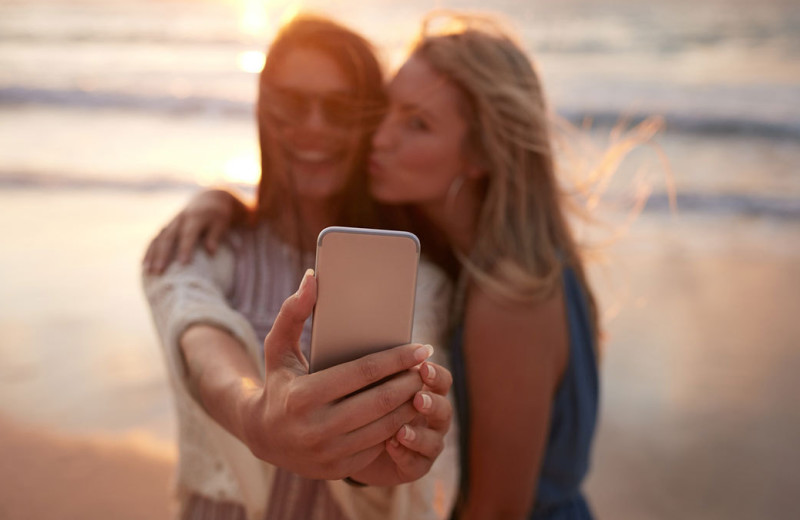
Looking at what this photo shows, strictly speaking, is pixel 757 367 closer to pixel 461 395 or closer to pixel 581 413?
pixel 581 413

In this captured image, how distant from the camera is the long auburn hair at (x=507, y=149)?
2.15 meters

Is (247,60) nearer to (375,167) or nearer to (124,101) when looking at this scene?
(124,101)

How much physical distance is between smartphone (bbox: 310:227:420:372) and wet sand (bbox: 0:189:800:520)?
2.13 metres

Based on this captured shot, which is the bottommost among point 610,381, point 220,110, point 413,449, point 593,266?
point 610,381

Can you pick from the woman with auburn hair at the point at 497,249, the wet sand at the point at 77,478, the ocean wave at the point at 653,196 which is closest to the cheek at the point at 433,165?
the woman with auburn hair at the point at 497,249

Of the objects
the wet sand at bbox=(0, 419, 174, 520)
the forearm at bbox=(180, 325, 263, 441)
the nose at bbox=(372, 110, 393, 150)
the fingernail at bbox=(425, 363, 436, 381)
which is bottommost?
the wet sand at bbox=(0, 419, 174, 520)

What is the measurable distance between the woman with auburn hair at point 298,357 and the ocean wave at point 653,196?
3.86m

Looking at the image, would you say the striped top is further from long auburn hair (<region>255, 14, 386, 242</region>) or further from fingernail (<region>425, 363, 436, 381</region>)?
fingernail (<region>425, 363, 436, 381</region>)

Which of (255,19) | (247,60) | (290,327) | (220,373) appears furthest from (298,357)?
(255,19)

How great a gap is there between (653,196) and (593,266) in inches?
80.5

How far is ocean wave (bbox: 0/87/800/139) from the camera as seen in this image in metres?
8.59

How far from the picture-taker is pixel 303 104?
213 centimetres

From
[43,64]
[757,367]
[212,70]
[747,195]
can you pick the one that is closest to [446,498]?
[757,367]

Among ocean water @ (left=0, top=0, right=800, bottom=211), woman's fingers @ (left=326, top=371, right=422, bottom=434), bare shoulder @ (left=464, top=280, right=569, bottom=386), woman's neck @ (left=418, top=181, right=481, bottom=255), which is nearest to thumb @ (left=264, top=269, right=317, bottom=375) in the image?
woman's fingers @ (left=326, top=371, right=422, bottom=434)
